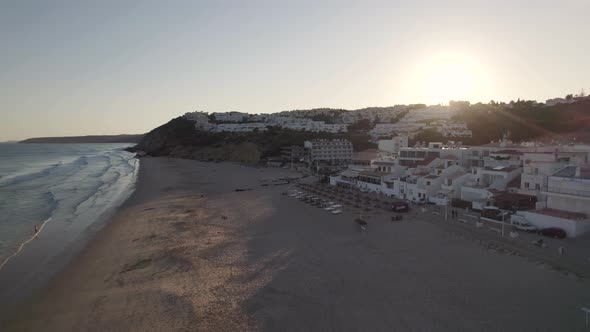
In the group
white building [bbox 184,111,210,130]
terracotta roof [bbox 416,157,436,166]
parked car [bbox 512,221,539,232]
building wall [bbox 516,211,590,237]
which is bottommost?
parked car [bbox 512,221,539,232]

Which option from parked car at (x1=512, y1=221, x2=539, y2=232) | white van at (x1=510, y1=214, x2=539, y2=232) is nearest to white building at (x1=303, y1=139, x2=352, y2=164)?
white van at (x1=510, y1=214, x2=539, y2=232)

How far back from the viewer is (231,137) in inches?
3593

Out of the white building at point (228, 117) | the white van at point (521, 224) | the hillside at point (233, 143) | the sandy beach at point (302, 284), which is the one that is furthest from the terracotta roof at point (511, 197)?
the white building at point (228, 117)

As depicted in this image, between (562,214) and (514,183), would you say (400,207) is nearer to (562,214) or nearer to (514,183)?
(514,183)

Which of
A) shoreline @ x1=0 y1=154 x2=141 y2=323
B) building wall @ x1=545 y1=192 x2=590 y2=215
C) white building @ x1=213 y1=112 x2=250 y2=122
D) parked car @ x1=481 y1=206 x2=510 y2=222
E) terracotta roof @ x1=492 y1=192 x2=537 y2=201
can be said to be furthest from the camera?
white building @ x1=213 y1=112 x2=250 y2=122

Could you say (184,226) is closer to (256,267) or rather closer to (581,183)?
(256,267)

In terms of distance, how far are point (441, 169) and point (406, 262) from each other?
49.6 ft

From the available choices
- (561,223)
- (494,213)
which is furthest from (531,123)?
(561,223)

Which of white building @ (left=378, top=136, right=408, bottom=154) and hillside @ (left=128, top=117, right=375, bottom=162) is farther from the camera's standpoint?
hillside @ (left=128, top=117, right=375, bottom=162)

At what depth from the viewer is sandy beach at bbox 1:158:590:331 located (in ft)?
38.8

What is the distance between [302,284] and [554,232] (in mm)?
12144

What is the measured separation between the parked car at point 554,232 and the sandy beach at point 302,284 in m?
3.65

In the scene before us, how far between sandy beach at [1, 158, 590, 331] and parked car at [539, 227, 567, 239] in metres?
3.65

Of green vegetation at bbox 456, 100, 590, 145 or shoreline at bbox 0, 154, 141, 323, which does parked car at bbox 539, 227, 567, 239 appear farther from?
green vegetation at bbox 456, 100, 590, 145
